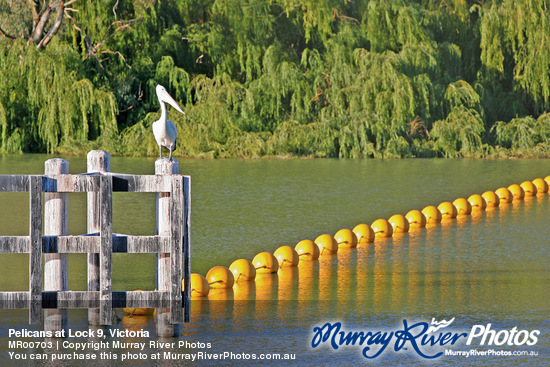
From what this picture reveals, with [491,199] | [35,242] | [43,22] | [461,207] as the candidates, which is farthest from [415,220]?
[43,22]

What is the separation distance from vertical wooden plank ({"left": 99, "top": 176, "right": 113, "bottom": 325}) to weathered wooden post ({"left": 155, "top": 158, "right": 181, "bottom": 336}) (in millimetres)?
423

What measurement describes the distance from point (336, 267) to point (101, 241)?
4.45m

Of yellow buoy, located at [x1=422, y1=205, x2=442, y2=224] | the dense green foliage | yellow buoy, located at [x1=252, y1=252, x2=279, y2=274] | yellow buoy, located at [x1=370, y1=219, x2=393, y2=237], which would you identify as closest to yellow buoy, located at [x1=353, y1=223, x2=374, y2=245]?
yellow buoy, located at [x1=370, y1=219, x2=393, y2=237]

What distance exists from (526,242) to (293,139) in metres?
17.5

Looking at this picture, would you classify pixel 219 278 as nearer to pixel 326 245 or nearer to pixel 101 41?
pixel 326 245

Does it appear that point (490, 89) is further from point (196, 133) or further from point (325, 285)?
point (325, 285)

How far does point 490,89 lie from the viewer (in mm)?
33469

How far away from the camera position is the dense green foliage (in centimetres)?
2797

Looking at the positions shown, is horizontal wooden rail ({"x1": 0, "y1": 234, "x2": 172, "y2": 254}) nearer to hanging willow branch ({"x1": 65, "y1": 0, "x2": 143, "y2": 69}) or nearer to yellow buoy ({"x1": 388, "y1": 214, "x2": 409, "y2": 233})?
yellow buoy ({"x1": 388, "y1": 214, "x2": 409, "y2": 233})

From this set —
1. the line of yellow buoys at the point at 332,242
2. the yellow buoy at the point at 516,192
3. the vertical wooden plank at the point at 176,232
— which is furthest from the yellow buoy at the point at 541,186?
the vertical wooden plank at the point at 176,232

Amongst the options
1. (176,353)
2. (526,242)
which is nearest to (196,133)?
(526,242)

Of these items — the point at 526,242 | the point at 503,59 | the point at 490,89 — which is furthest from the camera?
the point at 490,89

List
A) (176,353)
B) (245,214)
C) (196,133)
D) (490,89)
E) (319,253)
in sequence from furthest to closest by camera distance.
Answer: (490,89) → (196,133) → (245,214) → (319,253) → (176,353)

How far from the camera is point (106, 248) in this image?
6.73 metres
